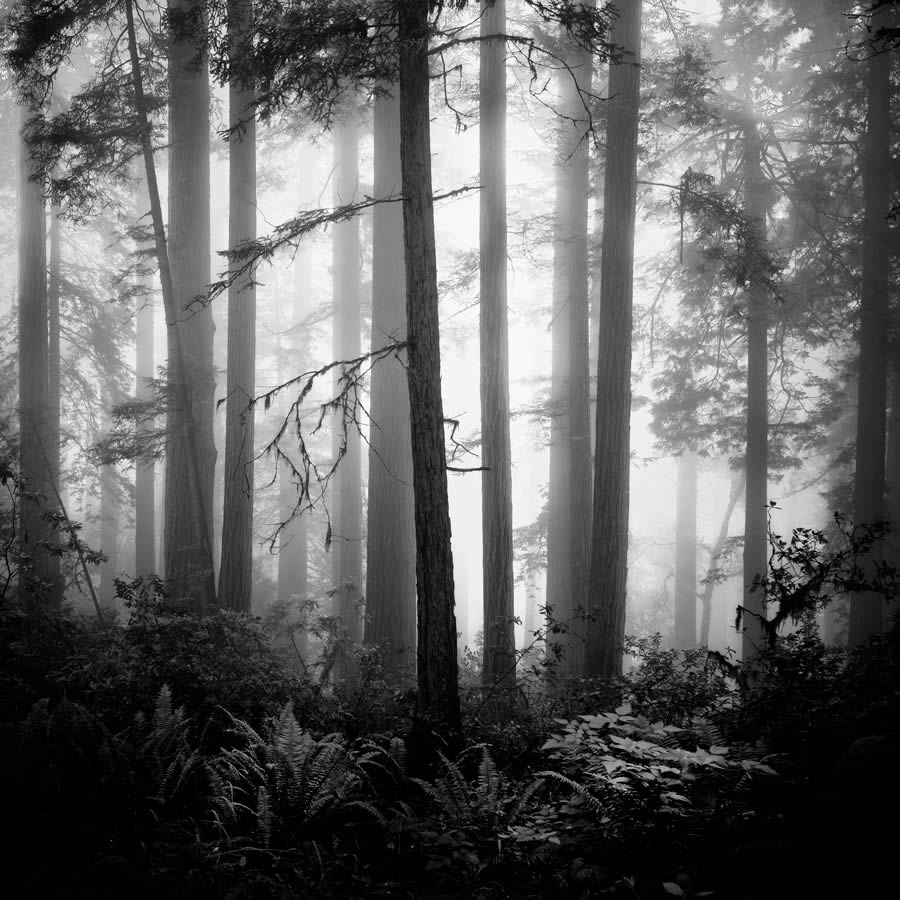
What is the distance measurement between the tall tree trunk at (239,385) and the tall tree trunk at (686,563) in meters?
17.0

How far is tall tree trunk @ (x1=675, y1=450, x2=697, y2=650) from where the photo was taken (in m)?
23.3

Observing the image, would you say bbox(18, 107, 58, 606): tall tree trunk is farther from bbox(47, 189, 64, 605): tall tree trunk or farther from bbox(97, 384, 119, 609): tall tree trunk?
bbox(97, 384, 119, 609): tall tree trunk

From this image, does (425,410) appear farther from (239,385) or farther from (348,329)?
(348,329)

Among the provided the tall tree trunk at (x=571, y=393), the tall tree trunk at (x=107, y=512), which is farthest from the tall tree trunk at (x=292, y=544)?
the tall tree trunk at (x=571, y=393)

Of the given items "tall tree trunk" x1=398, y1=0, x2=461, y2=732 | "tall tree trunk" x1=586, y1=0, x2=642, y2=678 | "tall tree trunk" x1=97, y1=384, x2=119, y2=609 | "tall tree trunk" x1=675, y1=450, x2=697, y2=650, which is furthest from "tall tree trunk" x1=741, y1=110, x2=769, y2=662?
"tall tree trunk" x1=97, y1=384, x2=119, y2=609

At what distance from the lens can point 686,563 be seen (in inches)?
941

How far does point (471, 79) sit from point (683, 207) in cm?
524

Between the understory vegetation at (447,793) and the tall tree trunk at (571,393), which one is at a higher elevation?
the tall tree trunk at (571,393)

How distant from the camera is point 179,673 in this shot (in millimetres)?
6090

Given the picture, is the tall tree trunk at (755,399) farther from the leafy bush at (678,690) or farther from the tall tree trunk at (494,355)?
the leafy bush at (678,690)

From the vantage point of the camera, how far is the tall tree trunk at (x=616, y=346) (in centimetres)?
855

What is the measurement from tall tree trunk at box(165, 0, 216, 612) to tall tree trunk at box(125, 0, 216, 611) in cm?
2

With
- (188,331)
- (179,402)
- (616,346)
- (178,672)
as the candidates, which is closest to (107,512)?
(188,331)

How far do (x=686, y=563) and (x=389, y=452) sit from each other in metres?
17.3
